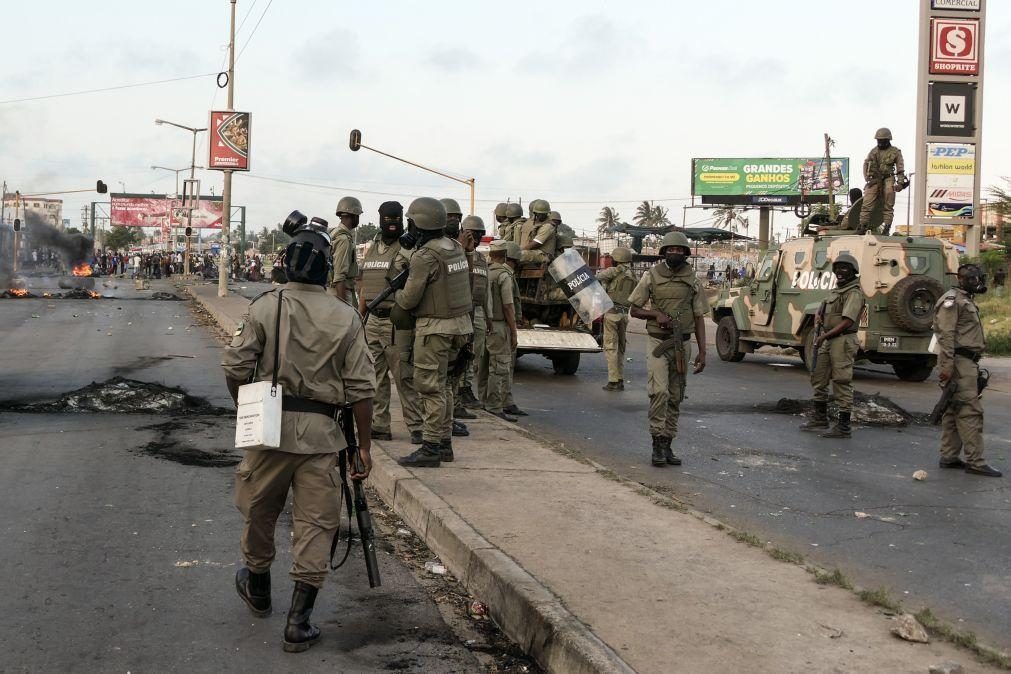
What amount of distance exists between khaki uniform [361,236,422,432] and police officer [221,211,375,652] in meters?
3.87

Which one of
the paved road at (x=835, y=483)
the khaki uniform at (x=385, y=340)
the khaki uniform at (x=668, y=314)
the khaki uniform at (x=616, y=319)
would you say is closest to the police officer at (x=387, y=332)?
the khaki uniform at (x=385, y=340)

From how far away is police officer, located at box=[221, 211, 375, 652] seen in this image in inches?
175

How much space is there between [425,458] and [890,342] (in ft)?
31.0

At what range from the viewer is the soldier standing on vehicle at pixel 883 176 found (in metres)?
15.8

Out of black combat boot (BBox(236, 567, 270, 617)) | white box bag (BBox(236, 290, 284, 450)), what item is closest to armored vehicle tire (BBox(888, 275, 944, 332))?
black combat boot (BBox(236, 567, 270, 617))

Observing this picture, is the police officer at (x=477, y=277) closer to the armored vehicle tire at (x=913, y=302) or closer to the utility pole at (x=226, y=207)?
the armored vehicle tire at (x=913, y=302)

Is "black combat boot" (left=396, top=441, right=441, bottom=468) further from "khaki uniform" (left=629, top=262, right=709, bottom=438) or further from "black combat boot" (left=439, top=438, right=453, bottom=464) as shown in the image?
"khaki uniform" (left=629, top=262, right=709, bottom=438)

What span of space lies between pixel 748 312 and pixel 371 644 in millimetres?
14092

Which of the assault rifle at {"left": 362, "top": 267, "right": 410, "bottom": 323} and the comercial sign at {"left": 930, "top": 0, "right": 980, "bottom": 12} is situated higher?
the comercial sign at {"left": 930, "top": 0, "right": 980, "bottom": 12}

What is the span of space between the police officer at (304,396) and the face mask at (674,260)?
4375 mm

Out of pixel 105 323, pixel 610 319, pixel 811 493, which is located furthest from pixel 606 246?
pixel 811 493

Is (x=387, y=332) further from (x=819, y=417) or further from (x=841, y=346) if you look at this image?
(x=819, y=417)

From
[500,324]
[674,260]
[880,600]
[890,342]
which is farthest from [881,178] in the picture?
[880,600]

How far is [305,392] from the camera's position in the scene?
175 inches
